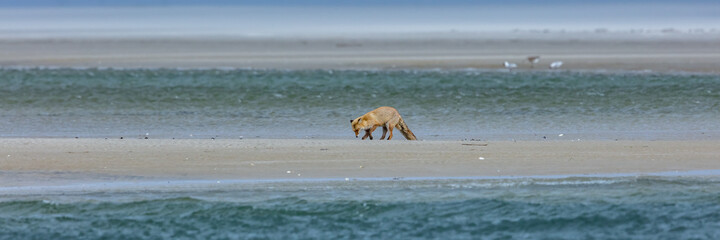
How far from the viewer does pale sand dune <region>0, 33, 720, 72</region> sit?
83.2 ft

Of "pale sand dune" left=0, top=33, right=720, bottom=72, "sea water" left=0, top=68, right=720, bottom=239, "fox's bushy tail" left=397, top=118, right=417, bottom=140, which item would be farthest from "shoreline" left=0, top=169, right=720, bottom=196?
"pale sand dune" left=0, top=33, right=720, bottom=72

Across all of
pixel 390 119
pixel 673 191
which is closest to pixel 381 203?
pixel 673 191

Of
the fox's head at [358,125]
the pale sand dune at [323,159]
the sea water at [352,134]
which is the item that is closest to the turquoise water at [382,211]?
the sea water at [352,134]

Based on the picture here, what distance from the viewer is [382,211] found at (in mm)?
8438

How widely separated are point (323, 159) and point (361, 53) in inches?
796

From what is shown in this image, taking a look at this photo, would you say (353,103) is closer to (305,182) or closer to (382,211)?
(305,182)

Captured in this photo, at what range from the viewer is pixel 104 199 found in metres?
8.71

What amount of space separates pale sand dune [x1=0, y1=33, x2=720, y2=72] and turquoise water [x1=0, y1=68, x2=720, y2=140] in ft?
9.02

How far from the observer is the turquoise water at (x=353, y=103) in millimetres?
13234

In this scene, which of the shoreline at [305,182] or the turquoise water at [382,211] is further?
the shoreline at [305,182]

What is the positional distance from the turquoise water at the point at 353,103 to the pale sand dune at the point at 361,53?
275 cm

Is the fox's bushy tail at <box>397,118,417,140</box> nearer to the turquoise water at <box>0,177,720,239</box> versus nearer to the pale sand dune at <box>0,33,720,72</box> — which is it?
the turquoise water at <box>0,177,720,239</box>

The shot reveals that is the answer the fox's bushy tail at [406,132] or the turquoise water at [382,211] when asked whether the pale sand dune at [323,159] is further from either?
the fox's bushy tail at [406,132]

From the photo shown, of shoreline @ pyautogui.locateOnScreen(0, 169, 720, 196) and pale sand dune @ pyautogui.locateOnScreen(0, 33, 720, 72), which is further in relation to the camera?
pale sand dune @ pyautogui.locateOnScreen(0, 33, 720, 72)
